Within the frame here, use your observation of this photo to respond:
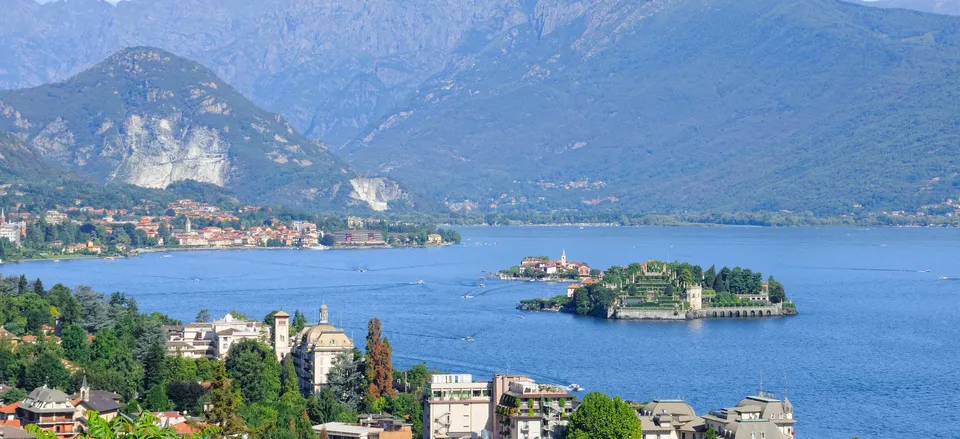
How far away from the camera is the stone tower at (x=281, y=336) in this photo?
42103 millimetres

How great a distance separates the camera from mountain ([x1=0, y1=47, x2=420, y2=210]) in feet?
622

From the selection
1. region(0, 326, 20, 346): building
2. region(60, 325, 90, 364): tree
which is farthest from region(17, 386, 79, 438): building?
region(0, 326, 20, 346): building

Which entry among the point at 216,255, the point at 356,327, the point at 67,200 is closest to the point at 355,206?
the point at 67,200

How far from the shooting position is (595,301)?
68.9 meters

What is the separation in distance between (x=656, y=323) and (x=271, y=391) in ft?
102

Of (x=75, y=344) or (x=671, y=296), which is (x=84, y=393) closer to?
(x=75, y=344)

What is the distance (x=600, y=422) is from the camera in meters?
26.6

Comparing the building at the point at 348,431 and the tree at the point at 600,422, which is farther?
the building at the point at 348,431

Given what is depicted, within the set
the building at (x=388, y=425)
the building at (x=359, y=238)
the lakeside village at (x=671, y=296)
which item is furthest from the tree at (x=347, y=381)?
the building at (x=359, y=238)

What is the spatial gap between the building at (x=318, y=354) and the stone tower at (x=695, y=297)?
30.7 metres

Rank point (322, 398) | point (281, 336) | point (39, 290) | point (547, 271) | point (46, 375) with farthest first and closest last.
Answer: point (547, 271) < point (39, 290) < point (281, 336) < point (46, 375) < point (322, 398)

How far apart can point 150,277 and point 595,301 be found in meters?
28.3

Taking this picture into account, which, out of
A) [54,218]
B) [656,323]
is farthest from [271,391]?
[54,218]

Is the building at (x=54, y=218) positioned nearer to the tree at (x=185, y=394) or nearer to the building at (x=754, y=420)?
the tree at (x=185, y=394)
